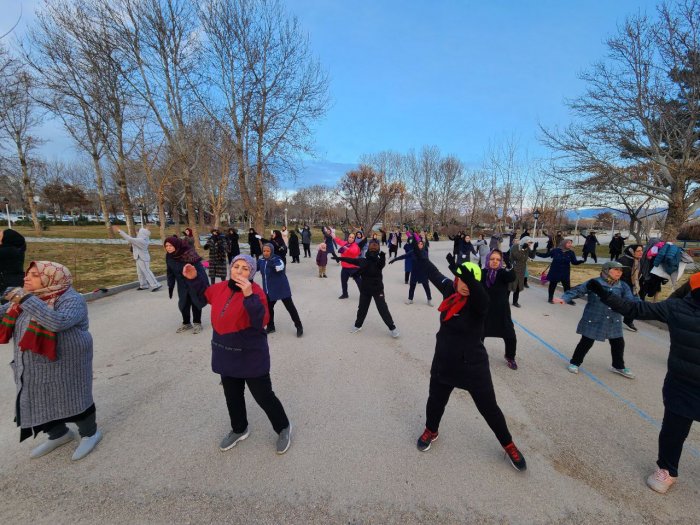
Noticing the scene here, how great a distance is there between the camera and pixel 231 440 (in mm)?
2918

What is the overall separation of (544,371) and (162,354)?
5730mm

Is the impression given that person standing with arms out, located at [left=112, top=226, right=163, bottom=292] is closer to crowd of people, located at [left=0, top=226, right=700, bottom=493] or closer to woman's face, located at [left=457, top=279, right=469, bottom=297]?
crowd of people, located at [left=0, top=226, right=700, bottom=493]

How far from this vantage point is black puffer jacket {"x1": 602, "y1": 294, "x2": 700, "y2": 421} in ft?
7.55

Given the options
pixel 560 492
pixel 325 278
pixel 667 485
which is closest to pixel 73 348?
pixel 560 492

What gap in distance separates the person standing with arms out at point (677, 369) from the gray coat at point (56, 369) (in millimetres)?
4299

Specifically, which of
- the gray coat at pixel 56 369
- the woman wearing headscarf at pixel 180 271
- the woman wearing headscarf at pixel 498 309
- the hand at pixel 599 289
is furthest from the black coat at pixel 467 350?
the woman wearing headscarf at pixel 180 271

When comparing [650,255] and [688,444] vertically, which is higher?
[650,255]

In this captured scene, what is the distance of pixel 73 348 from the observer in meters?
2.58

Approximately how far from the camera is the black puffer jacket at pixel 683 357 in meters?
2.30

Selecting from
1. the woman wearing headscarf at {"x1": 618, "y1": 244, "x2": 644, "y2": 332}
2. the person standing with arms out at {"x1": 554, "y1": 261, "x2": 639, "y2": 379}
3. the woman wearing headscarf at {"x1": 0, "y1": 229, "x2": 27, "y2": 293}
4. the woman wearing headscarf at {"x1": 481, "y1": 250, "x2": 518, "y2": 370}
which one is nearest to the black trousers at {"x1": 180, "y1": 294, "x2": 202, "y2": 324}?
the woman wearing headscarf at {"x1": 0, "y1": 229, "x2": 27, "y2": 293}

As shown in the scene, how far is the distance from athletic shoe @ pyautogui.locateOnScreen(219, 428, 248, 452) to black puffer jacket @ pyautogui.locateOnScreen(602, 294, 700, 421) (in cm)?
356

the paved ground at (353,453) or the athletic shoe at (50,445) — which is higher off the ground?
the athletic shoe at (50,445)

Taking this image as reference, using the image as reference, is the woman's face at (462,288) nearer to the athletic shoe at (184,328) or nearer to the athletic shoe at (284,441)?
the athletic shoe at (284,441)

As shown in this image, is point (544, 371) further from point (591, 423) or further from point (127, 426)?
point (127, 426)
